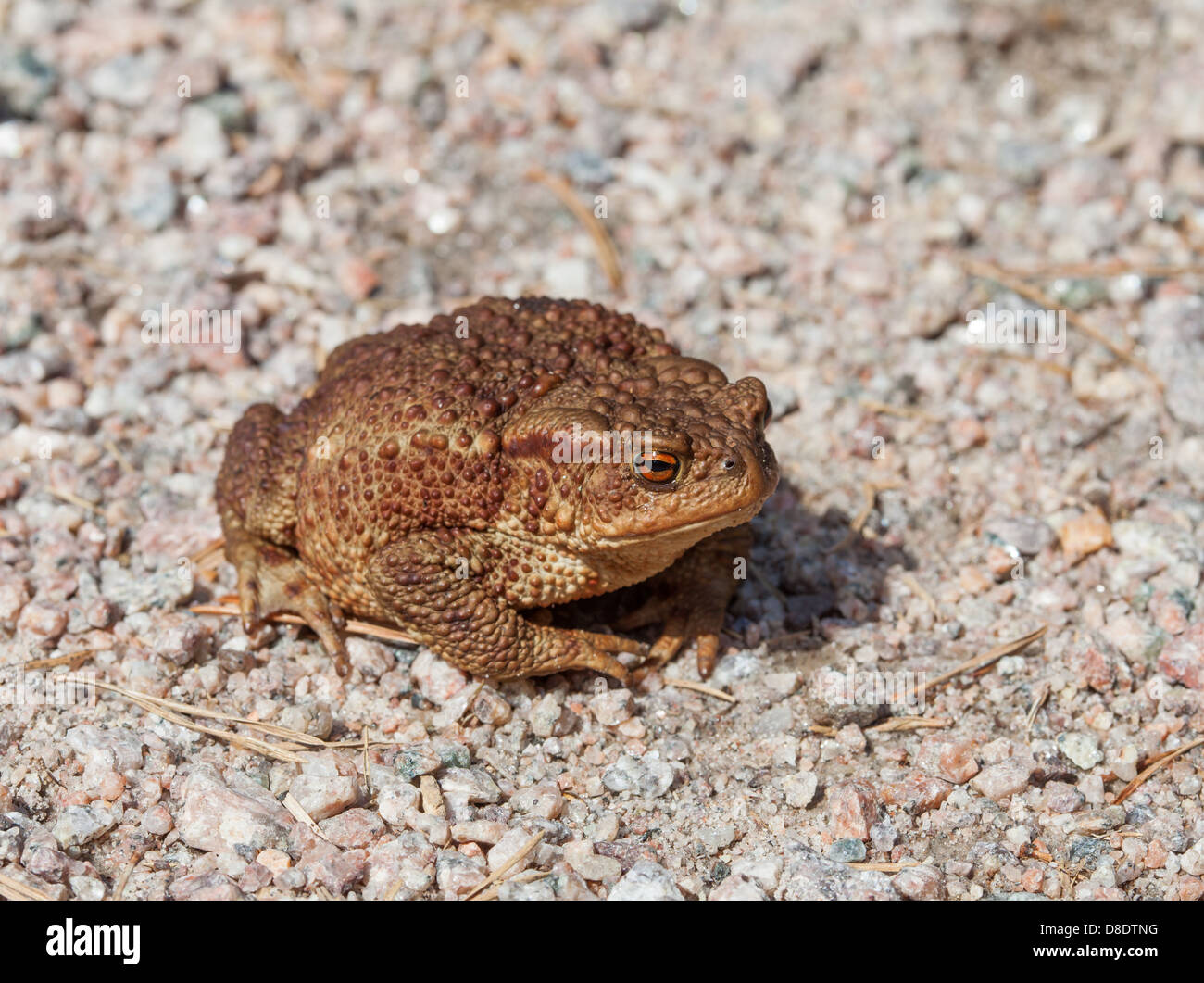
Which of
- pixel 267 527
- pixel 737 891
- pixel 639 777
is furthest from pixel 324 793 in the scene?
pixel 737 891

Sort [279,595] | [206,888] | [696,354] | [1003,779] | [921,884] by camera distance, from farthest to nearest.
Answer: [696,354]
[279,595]
[1003,779]
[921,884]
[206,888]

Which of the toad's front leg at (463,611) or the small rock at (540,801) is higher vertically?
the toad's front leg at (463,611)

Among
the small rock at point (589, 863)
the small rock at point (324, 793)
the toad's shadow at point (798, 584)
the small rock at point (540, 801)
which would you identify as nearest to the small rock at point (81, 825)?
the small rock at point (324, 793)

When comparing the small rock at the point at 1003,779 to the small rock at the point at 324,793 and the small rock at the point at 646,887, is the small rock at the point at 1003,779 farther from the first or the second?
the small rock at the point at 324,793

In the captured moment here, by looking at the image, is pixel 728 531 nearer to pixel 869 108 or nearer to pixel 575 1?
pixel 869 108

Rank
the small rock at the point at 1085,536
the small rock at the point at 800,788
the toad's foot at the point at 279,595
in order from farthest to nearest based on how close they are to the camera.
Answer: the small rock at the point at 1085,536
the toad's foot at the point at 279,595
the small rock at the point at 800,788

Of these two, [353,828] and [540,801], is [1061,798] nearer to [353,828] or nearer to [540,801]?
[540,801]

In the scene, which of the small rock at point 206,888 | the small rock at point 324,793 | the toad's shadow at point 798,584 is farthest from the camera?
the toad's shadow at point 798,584
